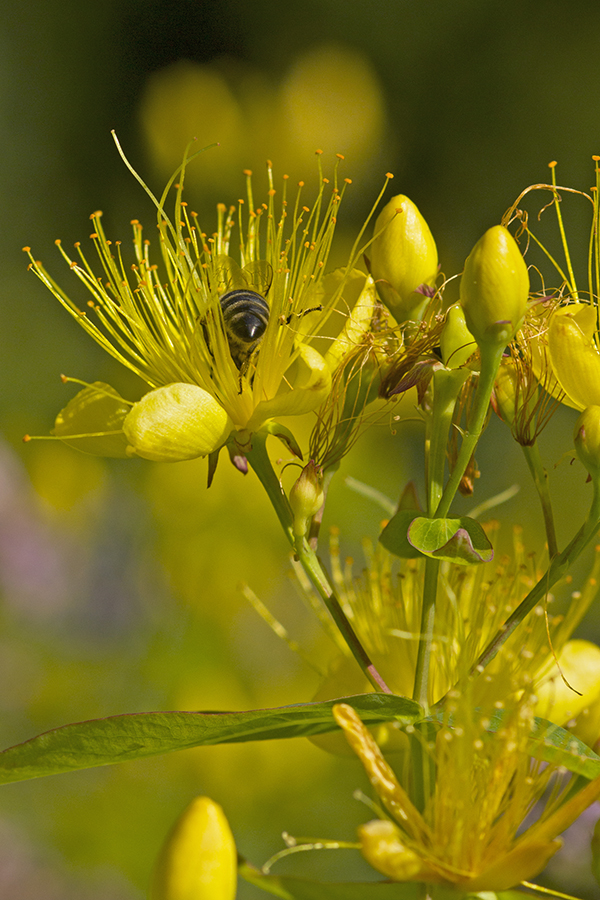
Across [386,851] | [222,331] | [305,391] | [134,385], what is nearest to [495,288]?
[305,391]

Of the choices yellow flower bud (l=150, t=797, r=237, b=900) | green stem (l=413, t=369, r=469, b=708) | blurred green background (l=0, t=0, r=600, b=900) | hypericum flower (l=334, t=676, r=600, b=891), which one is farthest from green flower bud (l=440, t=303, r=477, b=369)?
blurred green background (l=0, t=0, r=600, b=900)

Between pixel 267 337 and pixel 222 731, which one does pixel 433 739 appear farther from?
pixel 267 337

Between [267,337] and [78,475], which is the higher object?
[267,337]

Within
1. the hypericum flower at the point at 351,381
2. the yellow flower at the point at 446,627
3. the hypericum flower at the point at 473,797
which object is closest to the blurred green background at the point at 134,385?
the yellow flower at the point at 446,627

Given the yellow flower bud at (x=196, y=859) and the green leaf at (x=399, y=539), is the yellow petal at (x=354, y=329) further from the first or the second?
the yellow flower bud at (x=196, y=859)

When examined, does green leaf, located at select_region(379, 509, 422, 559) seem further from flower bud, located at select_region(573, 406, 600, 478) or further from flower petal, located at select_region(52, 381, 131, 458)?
flower petal, located at select_region(52, 381, 131, 458)

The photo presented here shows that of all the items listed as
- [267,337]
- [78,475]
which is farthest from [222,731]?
[78,475]
